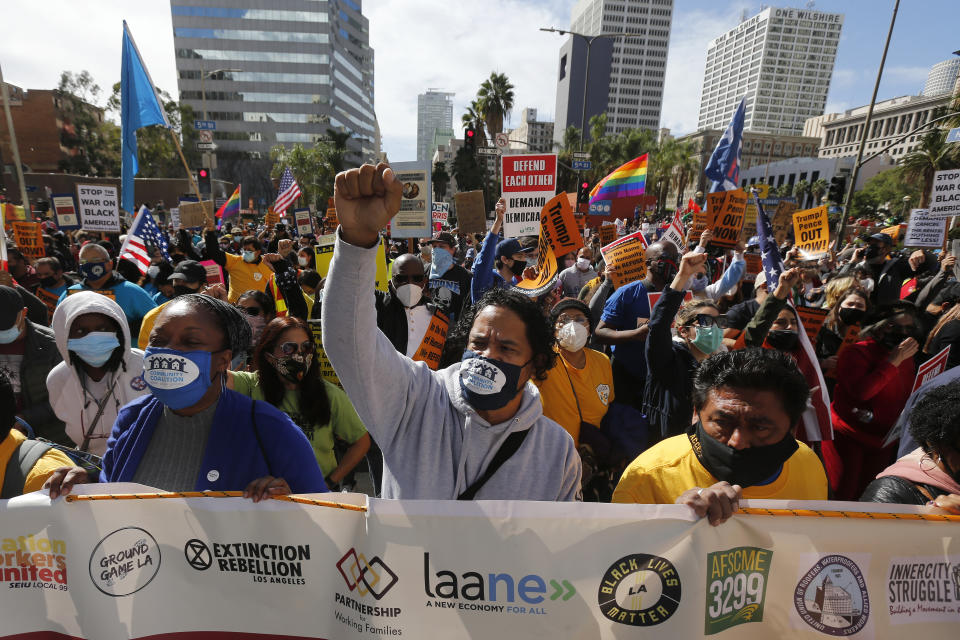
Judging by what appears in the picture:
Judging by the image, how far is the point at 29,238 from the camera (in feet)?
26.7

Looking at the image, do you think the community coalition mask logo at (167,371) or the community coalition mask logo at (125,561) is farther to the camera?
the community coalition mask logo at (167,371)

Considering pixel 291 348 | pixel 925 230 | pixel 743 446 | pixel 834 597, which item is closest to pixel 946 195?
pixel 925 230

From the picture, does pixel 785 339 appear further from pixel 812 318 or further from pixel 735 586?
pixel 735 586

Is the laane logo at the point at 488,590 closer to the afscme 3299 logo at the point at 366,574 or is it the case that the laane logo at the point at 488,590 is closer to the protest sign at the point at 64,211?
the afscme 3299 logo at the point at 366,574

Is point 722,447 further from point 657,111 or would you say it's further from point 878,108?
point 657,111

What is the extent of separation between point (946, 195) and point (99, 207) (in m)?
13.7

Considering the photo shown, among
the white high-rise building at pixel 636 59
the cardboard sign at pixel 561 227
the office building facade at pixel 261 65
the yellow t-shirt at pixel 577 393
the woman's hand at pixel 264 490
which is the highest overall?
the white high-rise building at pixel 636 59

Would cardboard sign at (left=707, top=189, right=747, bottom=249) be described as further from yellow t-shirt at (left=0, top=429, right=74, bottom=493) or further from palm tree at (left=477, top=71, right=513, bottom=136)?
palm tree at (left=477, top=71, right=513, bottom=136)

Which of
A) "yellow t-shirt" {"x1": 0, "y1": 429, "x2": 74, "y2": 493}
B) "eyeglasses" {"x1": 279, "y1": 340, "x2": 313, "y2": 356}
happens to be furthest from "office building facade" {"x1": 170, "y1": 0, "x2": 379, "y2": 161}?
"yellow t-shirt" {"x1": 0, "y1": 429, "x2": 74, "y2": 493}

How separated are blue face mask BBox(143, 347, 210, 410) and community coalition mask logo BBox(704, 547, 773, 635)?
1.69m

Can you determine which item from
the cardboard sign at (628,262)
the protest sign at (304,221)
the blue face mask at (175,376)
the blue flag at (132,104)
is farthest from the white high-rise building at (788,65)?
the blue face mask at (175,376)

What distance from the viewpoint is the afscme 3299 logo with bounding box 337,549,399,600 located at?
134 cm

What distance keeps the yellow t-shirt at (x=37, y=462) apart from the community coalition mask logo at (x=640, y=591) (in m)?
1.77

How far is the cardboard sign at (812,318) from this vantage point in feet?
13.5
